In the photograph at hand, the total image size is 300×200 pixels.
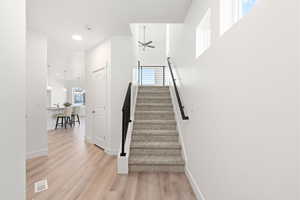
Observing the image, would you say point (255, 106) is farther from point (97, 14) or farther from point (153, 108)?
point (153, 108)

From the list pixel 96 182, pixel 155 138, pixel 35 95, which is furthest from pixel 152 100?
pixel 35 95

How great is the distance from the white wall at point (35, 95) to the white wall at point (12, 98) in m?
2.13

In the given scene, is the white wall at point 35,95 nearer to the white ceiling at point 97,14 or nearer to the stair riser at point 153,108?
the white ceiling at point 97,14

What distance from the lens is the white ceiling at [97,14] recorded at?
93.1 inches

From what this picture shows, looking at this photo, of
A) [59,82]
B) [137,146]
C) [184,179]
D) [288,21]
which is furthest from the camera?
[59,82]

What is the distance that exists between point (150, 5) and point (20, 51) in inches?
74.8

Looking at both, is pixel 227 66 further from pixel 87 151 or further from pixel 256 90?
pixel 87 151

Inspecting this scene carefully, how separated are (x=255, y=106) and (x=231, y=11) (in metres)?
0.89

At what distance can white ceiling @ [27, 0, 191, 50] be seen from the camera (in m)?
2.37

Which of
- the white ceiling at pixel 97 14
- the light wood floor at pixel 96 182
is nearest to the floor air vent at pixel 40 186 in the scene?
the light wood floor at pixel 96 182

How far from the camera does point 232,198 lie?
1.13 meters

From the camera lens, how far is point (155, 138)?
3059 millimetres

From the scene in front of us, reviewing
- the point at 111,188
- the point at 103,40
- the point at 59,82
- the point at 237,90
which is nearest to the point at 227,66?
the point at 237,90

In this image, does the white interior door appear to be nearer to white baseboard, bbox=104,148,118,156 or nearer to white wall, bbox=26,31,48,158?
white baseboard, bbox=104,148,118,156
